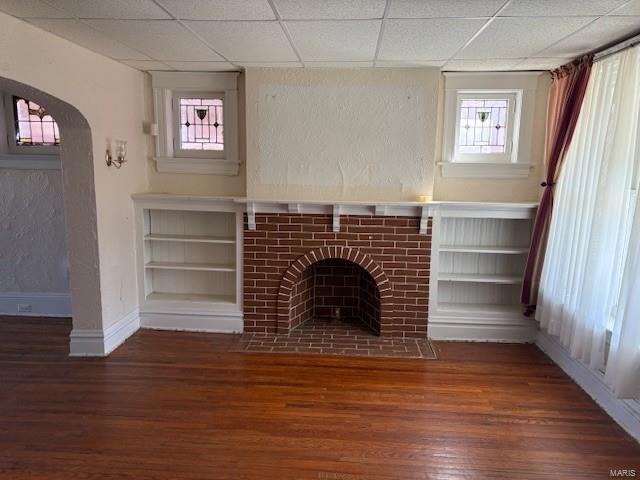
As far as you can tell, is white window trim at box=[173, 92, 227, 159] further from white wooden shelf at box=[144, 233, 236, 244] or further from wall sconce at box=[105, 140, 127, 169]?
white wooden shelf at box=[144, 233, 236, 244]

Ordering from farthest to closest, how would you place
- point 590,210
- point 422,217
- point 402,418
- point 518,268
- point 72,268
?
point 518,268, point 422,217, point 72,268, point 590,210, point 402,418

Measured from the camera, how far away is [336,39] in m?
3.07

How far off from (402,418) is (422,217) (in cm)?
176

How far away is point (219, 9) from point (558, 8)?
1.80m

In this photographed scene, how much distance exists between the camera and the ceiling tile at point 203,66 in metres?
3.88

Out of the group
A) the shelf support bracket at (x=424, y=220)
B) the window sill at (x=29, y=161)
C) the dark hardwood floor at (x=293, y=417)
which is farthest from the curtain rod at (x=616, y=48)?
the window sill at (x=29, y=161)

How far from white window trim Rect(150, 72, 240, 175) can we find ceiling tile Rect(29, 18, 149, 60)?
0.58m

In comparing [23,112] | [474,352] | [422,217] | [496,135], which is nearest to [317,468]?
[474,352]

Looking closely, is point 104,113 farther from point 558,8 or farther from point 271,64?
point 558,8

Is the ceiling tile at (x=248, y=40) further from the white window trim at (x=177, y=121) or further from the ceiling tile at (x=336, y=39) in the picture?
the white window trim at (x=177, y=121)

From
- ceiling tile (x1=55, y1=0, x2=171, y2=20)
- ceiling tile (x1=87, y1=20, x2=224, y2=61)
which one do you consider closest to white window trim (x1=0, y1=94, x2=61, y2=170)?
ceiling tile (x1=87, y1=20, x2=224, y2=61)

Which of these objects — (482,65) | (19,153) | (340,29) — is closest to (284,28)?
(340,29)

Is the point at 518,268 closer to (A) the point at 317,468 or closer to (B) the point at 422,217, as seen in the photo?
(B) the point at 422,217

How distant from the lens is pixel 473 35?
294 cm
